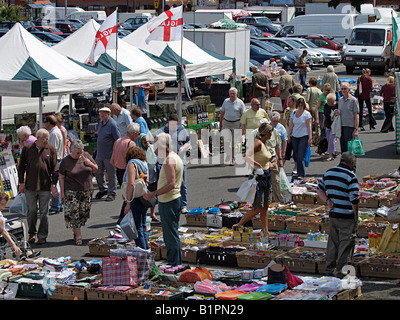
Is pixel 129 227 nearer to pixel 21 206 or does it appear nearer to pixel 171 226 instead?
pixel 171 226

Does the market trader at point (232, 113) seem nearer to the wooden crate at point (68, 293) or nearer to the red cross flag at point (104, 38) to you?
the red cross flag at point (104, 38)

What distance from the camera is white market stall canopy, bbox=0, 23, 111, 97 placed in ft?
46.6

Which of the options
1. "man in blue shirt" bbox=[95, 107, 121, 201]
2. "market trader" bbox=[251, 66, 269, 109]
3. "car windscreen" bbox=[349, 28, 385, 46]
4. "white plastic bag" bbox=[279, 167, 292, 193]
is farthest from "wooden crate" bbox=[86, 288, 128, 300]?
"car windscreen" bbox=[349, 28, 385, 46]

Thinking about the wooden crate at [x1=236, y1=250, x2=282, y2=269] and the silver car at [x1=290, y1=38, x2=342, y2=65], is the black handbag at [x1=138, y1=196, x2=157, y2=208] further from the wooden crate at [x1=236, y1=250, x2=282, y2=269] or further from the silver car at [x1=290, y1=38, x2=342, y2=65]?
the silver car at [x1=290, y1=38, x2=342, y2=65]

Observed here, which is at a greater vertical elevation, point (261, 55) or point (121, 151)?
point (261, 55)

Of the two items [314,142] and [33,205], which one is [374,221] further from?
[314,142]

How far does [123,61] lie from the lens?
1803 cm

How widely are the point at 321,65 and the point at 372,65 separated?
4161 mm

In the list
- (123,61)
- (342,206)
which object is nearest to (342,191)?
(342,206)

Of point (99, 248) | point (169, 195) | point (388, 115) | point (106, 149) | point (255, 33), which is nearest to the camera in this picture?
point (169, 195)

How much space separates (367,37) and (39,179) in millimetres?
27726
